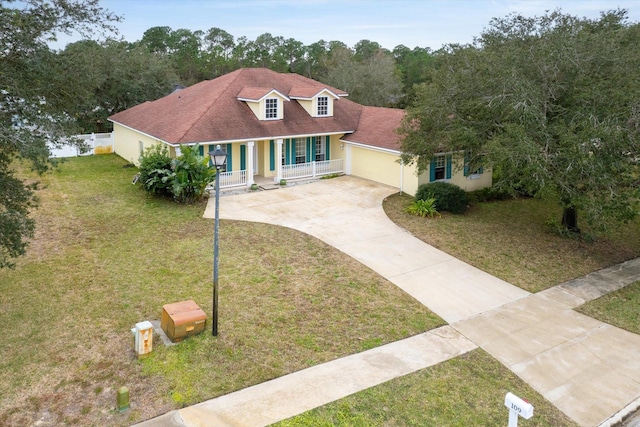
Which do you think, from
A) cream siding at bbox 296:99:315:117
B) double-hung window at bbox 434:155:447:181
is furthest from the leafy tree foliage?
double-hung window at bbox 434:155:447:181

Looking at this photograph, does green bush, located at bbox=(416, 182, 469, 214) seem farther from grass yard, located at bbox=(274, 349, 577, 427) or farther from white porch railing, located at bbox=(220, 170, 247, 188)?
grass yard, located at bbox=(274, 349, 577, 427)

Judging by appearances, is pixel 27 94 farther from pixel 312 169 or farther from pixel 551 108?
pixel 312 169

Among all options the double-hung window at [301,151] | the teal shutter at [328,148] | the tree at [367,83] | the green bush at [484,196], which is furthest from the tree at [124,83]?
the green bush at [484,196]

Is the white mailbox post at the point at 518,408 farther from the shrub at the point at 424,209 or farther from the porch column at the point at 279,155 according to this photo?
the porch column at the point at 279,155

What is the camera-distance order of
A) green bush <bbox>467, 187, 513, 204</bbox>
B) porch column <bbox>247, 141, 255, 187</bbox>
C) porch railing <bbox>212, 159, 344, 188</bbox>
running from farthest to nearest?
porch railing <bbox>212, 159, 344, 188</bbox>
porch column <bbox>247, 141, 255, 187</bbox>
green bush <bbox>467, 187, 513, 204</bbox>

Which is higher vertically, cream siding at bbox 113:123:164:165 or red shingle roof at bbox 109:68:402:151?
red shingle roof at bbox 109:68:402:151

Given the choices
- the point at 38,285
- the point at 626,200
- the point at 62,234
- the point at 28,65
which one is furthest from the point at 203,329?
the point at 626,200
